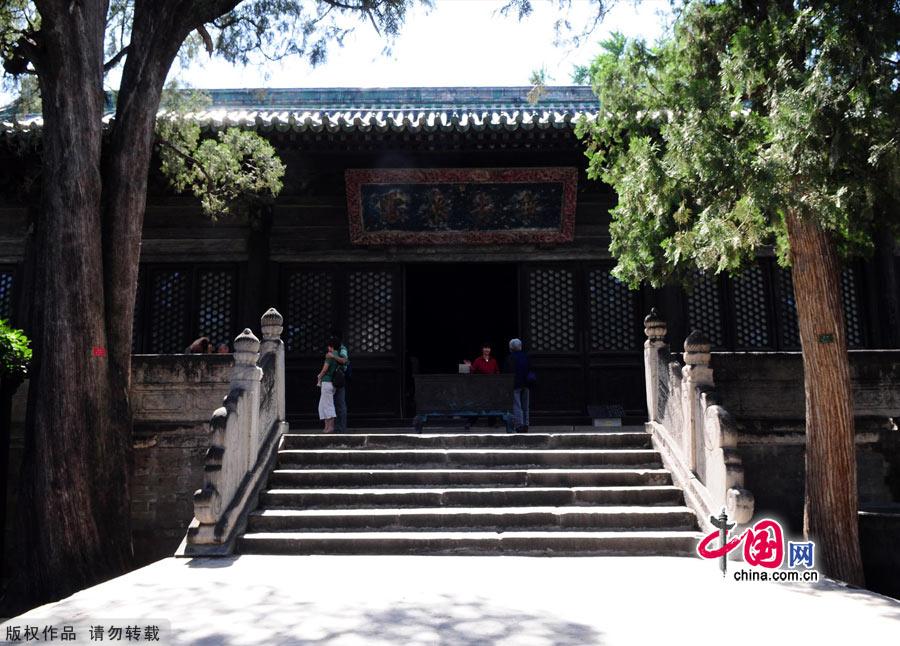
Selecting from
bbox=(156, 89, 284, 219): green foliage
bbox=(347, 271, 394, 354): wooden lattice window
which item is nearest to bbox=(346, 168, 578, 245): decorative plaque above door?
bbox=(347, 271, 394, 354): wooden lattice window

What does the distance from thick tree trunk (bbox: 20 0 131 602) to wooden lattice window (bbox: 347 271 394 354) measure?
4.12 meters

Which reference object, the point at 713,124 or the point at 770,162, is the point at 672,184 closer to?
the point at 713,124

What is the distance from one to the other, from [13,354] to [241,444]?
2491 millimetres

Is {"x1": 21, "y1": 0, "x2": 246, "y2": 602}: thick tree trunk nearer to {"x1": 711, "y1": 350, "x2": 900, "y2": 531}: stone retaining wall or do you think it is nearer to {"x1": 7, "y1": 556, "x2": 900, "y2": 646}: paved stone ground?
{"x1": 7, "y1": 556, "x2": 900, "y2": 646}: paved stone ground

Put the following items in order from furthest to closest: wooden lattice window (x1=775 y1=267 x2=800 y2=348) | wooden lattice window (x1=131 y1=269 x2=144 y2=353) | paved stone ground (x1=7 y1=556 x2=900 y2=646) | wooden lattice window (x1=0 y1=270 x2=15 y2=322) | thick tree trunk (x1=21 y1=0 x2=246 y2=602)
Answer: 1. wooden lattice window (x1=131 y1=269 x2=144 y2=353)
2. wooden lattice window (x1=775 y1=267 x2=800 y2=348)
3. wooden lattice window (x1=0 y1=270 x2=15 y2=322)
4. thick tree trunk (x1=21 y1=0 x2=246 y2=602)
5. paved stone ground (x1=7 y1=556 x2=900 y2=646)

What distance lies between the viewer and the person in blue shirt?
29.1 ft

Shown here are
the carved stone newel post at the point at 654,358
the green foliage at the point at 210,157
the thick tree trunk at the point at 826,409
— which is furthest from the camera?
the green foliage at the point at 210,157

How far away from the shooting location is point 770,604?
4367mm

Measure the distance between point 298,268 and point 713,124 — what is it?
6387 millimetres

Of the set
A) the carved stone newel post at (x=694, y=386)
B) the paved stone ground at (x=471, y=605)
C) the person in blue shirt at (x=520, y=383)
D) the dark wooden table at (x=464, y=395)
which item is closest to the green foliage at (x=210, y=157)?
the dark wooden table at (x=464, y=395)

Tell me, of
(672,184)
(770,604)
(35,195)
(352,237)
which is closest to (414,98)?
(352,237)

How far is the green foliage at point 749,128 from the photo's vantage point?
4.78 m

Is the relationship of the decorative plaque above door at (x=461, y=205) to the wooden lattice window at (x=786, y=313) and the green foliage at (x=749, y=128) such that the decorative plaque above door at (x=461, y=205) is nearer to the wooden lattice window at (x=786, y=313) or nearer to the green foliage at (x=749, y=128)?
→ the wooden lattice window at (x=786, y=313)

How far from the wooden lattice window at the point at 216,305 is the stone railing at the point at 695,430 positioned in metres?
5.53
